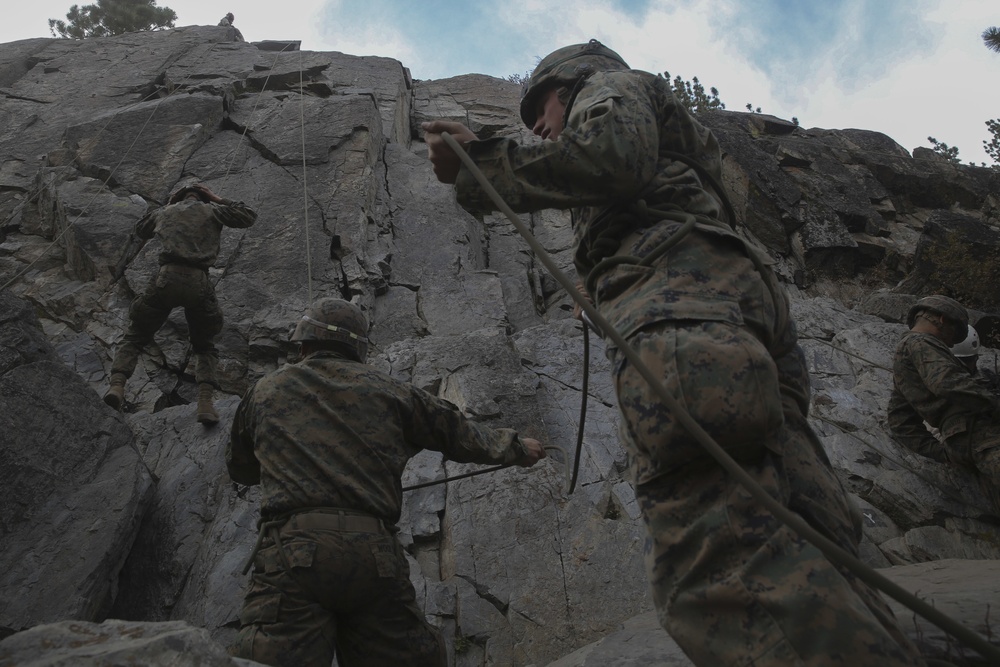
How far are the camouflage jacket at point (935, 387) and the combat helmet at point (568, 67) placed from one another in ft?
14.2

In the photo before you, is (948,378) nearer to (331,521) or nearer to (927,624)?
(927,624)

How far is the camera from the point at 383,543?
3.71m

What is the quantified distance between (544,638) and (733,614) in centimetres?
333

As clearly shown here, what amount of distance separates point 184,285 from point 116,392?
1.16 m

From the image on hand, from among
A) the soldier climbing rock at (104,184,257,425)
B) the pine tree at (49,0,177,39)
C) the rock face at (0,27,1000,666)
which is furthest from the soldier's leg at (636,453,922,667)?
the pine tree at (49,0,177,39)

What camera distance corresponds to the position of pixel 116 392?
7.15 m

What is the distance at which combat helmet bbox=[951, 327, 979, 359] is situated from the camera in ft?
22.7

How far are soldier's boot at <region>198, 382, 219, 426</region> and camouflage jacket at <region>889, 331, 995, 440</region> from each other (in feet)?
19.8

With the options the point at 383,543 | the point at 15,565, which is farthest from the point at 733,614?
the point at 15,565

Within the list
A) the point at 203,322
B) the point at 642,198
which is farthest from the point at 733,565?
the point at 203,322

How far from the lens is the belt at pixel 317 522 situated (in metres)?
3.61

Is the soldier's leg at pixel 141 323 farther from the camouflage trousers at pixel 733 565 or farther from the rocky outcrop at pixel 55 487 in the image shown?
the camouflage trousers at pixel 733 565

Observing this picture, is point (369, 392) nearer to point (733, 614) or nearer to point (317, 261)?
point (733, 614)

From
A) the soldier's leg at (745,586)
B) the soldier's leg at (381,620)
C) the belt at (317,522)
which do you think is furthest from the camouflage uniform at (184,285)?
the soldier's leg at (745,586)
